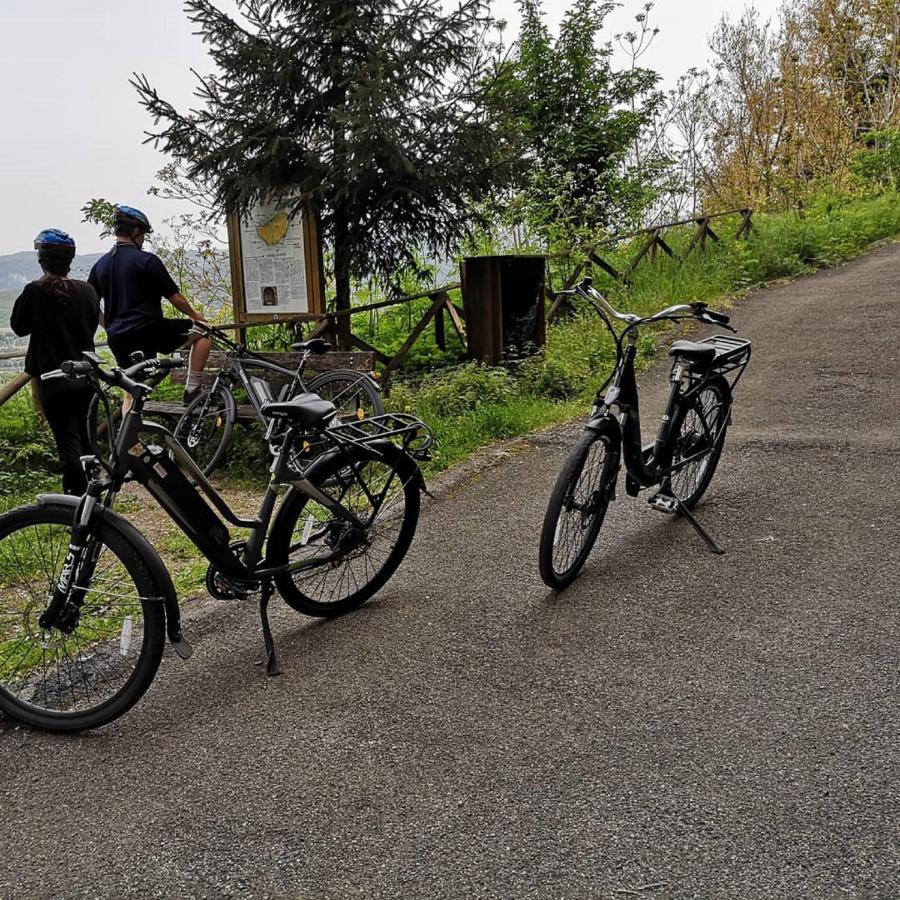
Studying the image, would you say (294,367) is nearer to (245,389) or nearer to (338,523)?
(245,389)

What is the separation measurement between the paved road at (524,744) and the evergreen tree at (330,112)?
4.11m

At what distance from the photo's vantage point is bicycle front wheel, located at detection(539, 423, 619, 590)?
12.7 ft

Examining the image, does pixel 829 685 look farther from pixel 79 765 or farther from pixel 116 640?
pixel 116 640

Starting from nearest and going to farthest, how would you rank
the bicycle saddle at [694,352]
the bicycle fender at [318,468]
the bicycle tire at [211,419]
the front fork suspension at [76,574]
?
the front fork suspension at [76,574]
the bicycle fender at [318,468]
the bicycle saddle at [694,352]
the bicycle tire at [211,419]

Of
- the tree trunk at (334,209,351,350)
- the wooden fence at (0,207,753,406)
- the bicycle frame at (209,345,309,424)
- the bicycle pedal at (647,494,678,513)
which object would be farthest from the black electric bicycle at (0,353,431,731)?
the tree trunk at (334,209,351,350)

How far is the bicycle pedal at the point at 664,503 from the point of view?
462cm

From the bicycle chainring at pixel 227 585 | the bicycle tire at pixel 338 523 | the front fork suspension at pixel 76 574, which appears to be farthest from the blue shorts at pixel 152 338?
the front fork suspension at pixel 76 574

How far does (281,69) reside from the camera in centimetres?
740

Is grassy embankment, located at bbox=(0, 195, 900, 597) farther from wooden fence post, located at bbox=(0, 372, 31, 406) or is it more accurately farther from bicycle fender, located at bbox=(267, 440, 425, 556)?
bicycle fender, located at bbox=(267, 440, 425, 556)

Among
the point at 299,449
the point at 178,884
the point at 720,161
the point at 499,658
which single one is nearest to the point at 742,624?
the point at 499,658

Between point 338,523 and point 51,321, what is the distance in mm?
2971

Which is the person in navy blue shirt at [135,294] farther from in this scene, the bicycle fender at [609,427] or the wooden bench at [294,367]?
the bicycle fender at [609,427]

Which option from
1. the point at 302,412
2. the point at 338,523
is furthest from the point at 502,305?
the point at 302,412

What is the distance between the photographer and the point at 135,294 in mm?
6391
